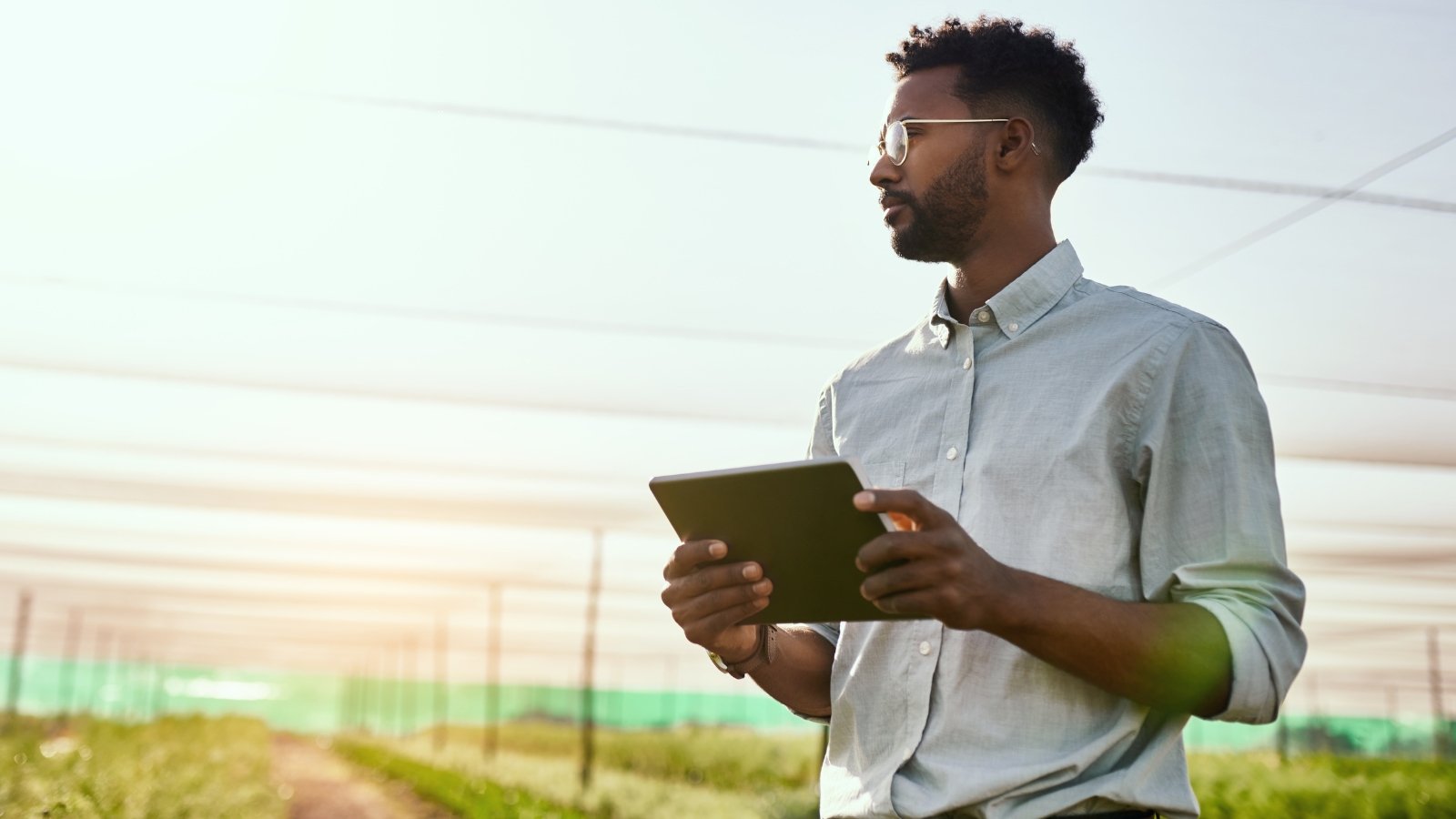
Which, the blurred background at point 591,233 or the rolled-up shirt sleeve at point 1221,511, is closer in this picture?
the rolled-up shirt sleeve at point 1221,511

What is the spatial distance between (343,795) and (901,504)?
730 inches

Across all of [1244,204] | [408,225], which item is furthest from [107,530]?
[1244,204]

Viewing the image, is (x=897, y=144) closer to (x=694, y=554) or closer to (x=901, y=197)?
(x=901, y=197)

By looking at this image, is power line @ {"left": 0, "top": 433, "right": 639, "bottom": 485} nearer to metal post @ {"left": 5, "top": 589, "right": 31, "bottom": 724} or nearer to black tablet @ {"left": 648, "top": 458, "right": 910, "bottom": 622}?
black tablet @ {"left": 648, "top": 458, "right": 910, "bottom": 622}

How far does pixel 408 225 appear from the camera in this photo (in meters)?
5.87

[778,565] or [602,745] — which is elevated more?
[778,565]

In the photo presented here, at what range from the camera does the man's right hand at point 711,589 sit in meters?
1.74

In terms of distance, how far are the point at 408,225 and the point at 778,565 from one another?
4.50 meters

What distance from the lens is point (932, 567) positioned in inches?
58.4

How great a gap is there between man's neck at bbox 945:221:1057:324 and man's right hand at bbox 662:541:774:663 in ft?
1.81

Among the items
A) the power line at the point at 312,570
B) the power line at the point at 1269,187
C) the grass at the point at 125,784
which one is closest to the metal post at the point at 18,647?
the power line at the point at 312,570

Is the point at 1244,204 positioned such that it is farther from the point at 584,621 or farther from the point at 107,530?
the point at 584,621

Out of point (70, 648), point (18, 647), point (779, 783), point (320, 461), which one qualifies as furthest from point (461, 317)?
point (70, 648)

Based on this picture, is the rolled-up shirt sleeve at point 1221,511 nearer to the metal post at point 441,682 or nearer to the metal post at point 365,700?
the metal post at point 441,682
